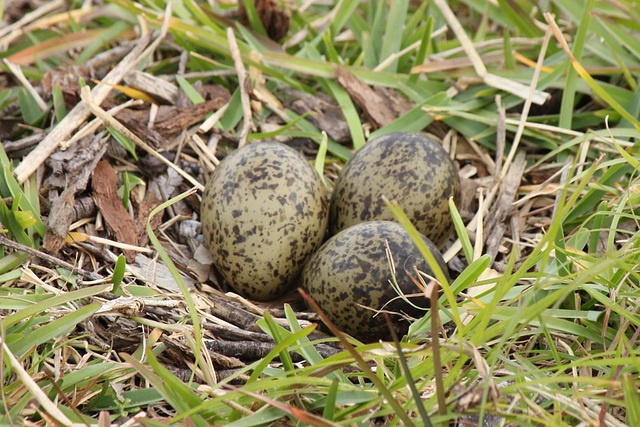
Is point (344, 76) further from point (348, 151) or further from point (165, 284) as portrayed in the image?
point (165, 284)

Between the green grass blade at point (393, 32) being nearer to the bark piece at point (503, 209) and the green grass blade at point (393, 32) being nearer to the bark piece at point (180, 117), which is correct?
the bark piece at point (503, 209)

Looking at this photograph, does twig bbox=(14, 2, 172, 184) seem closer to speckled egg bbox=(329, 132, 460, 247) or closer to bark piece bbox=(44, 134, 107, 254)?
bark piece bbox=(44, 134, 107, 254)

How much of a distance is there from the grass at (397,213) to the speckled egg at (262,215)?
0.18 metres

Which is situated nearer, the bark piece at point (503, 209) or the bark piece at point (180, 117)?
the bark piece at point (503, 209)

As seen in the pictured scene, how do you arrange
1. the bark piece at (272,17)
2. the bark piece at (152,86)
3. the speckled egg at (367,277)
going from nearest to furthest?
the speckled egg at (367,277), the bark piece at (152,86), the bark piece at (272,17)

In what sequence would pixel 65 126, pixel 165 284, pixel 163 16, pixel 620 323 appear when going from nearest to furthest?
pixel 620 323, pixel 165 284, pixel 65 126, pixel 163 16

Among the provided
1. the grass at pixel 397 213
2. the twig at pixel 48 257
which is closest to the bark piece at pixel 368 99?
the grass at pixel 397 213

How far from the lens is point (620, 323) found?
68.9 inches

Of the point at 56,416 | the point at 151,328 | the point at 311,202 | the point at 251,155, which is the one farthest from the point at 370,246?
the point at 56,416

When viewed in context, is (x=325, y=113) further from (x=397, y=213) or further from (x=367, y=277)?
(x=397, y=213)

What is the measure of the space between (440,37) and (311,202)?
169cm

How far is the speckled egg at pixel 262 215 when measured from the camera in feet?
7.29

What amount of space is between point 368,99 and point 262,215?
43.2 inches

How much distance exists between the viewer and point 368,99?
2998 millimetres
